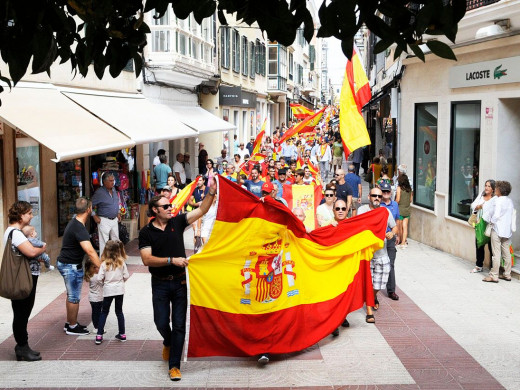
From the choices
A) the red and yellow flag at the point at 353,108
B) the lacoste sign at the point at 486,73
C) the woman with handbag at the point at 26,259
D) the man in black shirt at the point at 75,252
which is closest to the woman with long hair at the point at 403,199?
the red and yellow flag at the point at 353,108

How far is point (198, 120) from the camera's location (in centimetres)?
2455

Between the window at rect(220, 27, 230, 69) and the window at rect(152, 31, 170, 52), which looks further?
the window at rect(220, 27, 230, 69)

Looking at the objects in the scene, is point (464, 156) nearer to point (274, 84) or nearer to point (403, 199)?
point (403, 199)

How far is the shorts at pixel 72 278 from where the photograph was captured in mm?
8719

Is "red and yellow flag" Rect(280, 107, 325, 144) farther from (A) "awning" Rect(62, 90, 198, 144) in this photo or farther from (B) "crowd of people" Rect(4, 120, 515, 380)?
(B) "crowd of people" Rect(4, 120, 515, 380)

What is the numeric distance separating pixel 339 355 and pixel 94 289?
3.00m

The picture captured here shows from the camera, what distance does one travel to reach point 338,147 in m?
30.5

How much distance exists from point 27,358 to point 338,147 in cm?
2357

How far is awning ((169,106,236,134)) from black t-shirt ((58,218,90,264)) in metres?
13.0

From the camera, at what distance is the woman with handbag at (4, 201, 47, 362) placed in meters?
7.81

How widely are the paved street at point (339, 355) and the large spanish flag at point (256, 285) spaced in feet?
0.89

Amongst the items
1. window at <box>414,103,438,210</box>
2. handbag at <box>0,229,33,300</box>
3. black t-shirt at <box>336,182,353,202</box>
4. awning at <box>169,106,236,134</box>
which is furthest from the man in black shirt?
awning at <box>169,106,236,134</box>

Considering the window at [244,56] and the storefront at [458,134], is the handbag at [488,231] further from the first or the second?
the window at [244,56]

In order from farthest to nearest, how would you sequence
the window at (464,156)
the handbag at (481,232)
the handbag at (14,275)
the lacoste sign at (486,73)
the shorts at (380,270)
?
the window at (464,156) < the lacoste sign at (486,73) < the handbag at (481,232) < the shorts at (380,270) < the handbag at (14,275)
